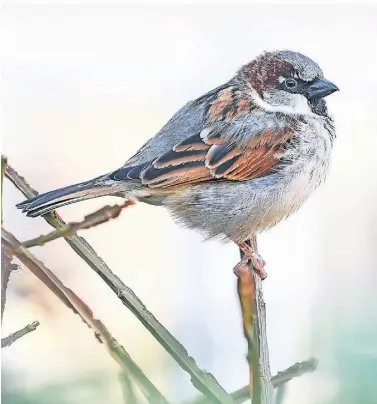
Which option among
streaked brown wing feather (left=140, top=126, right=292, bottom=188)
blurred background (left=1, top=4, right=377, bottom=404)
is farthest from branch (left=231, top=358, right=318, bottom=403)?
streaked brown wing feather (left=140, top=126, right=292, bottom=188)

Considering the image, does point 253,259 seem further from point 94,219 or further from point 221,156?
point 94,219

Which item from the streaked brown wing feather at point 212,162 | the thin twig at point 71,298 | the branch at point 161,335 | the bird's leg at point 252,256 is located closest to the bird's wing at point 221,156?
the streaked brown wing feather at point 212,162

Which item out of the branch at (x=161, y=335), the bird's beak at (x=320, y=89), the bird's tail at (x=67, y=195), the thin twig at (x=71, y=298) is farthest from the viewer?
the bird's beak at (x=320, y=89)

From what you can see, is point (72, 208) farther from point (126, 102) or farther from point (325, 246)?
point (325, 246)

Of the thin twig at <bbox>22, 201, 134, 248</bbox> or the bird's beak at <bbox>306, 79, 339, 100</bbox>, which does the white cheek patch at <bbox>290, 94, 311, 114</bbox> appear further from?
the thin twig at <bbox>22, 201, 134, 248</bbox>

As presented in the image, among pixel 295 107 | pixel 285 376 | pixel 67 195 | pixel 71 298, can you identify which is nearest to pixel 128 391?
pixel 71 298

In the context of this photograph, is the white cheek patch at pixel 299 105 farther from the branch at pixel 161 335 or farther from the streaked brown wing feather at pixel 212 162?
the branch at pixel 161 335
